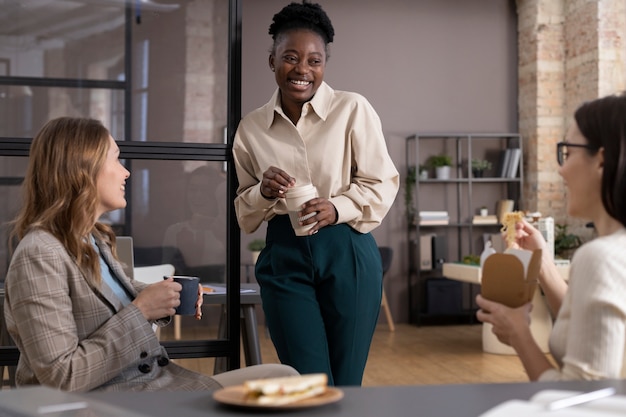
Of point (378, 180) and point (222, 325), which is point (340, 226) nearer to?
point (378, 180)

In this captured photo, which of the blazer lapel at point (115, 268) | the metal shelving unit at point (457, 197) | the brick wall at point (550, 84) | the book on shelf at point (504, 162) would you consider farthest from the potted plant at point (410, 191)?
the blazer lapel at point (115, 268)

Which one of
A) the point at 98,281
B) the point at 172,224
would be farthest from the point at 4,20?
the point at 98,281

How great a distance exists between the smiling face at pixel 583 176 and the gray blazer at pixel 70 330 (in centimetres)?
88

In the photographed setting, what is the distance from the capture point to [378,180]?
2357 millimetres

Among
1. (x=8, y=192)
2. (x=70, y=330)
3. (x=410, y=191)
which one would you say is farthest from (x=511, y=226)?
(x=410, y=191)

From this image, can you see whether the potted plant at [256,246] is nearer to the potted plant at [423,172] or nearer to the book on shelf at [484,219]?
the potted plant at [423,172]

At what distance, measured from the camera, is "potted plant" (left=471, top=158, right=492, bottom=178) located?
886 cm

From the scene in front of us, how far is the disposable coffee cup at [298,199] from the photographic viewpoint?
212cm

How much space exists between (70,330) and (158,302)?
7.9 inches

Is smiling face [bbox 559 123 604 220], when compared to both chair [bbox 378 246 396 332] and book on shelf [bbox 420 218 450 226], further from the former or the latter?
book on shelf [bbox 420 218 450 226]

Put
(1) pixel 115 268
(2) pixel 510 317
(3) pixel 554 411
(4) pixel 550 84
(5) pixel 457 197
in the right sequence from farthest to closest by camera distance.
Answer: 1. (5) pixel 457 197
2. (4) pixel 550 84
3. (1) pixel 115 268
4. (2) pixel 510 317
5. (3) pixel 554 411

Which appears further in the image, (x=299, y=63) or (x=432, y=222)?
(x=432, y=222)

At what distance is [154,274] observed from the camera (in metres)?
2.54

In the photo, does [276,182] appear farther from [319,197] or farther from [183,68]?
[183,68]
